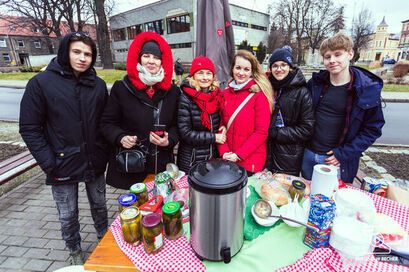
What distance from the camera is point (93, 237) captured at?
294 cm

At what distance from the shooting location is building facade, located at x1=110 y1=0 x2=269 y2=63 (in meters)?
28.5

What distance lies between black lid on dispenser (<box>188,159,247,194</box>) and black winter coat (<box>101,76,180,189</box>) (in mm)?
1187

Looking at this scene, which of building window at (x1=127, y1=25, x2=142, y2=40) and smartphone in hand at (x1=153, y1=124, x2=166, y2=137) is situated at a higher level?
building window at (x1=127, y1=25, x2=142, y2=40)

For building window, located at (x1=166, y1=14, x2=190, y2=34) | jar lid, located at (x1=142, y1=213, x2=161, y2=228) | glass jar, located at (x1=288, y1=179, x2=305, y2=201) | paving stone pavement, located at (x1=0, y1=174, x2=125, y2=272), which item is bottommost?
paving stone pavement, located at (x1=0, y1=174, x2=125, y2=272)

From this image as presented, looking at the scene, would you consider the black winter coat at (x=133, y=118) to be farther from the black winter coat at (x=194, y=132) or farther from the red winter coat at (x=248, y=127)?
the red winter coat at (x=248, y=127)

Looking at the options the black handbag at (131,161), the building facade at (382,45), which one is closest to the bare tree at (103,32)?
the black handbag at (131,161)

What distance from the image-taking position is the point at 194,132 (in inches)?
93.9

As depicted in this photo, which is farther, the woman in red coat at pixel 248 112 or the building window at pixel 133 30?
the building window at pixel 133 30

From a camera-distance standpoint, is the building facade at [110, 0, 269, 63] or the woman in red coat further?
the building facade at [110, 0, 269, 63]

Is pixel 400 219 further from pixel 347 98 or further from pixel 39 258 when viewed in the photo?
pixel 39 258

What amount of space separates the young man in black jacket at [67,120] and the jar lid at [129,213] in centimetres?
102

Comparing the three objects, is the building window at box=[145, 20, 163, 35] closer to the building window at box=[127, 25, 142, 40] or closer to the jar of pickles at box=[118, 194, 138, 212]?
the building window at box=[127, 25, 142, 40]

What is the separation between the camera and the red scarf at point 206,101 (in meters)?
2.33

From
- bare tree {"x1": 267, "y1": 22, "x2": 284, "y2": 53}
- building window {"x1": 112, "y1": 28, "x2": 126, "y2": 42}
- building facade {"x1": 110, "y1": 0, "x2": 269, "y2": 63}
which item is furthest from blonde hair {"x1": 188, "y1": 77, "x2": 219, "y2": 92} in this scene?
building window {"x1": 112, "y1": 28, "x2": 126, "y2": 42}
